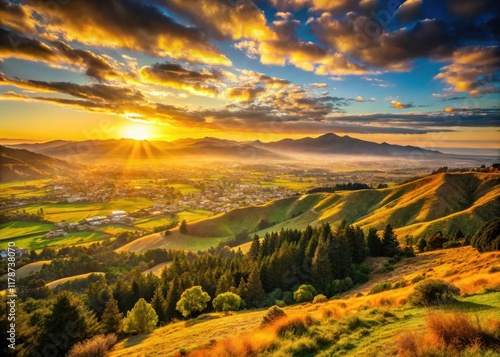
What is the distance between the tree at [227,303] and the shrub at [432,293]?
114 feet

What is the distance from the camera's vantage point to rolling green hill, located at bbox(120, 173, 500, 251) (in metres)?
103

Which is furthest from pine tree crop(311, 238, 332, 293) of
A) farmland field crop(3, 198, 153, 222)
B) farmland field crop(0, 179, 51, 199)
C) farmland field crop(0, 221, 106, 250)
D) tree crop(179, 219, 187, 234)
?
farmland field crop(0, 179, 51, 199)

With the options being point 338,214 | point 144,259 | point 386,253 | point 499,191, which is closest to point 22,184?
point 144,259

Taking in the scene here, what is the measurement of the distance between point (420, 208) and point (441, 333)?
14258 centimetres

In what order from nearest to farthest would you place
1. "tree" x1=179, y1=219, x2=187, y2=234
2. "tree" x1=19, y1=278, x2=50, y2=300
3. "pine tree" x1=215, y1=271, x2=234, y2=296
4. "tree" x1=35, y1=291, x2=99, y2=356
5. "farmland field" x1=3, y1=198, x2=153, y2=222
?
"tree" x1=35, y1=291, x2=99, y2=356 → "pine tree" x1=215, y1=271, x2=234, y2=296 → "tree" x1=19, y1=278, x2=50, y2=300 → "tree" x1=179, y1=219, x2=187, y2=234 → "farmland field" x1=3, y1=198, x2=153, y2=222

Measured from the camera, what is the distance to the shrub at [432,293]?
1788cm

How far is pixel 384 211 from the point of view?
137625 millimetres

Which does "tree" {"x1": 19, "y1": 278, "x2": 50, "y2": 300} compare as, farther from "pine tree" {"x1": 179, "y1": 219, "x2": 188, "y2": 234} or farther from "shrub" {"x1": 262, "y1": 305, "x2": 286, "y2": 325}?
"shrub" {"x1": 262, "y1": 305, "x2": 286, "y2": 325}

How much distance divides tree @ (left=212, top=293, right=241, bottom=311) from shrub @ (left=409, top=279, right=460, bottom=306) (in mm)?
34711

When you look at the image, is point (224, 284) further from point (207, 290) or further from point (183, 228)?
point (183, 228)

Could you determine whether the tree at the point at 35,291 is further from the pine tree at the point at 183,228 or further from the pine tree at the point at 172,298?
the pine tree at the point at 183,228

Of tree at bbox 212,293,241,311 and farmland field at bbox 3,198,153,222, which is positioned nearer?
tree at bbox 212,293,241,311

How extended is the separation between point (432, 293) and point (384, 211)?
133305 millimetres

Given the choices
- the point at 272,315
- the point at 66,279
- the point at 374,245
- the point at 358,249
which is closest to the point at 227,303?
the point at 272,315
